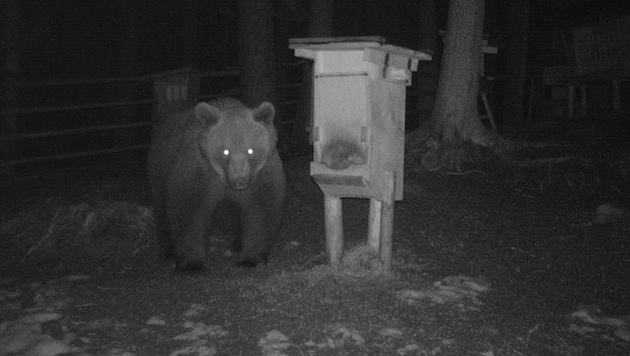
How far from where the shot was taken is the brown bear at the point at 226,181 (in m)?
6.45

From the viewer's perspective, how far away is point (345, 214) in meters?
8.02

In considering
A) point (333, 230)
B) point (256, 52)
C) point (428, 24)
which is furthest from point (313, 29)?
point (333, 230)

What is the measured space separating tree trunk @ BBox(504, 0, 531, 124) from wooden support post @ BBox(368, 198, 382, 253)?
1190 cm

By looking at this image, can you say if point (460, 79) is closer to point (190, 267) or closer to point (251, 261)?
point (251, 261)

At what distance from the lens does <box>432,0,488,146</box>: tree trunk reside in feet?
31.9

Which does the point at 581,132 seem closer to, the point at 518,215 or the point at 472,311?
the point at 518,215

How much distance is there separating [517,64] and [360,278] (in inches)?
506

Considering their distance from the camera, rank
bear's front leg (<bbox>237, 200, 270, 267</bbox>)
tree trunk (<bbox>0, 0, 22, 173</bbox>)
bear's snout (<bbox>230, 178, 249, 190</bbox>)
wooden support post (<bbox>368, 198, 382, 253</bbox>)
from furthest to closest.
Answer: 1. tree trunk (<bbox>0, 0, 22, 173</bbox>)
2. bear's front leg (<bbox>237, 200, 270, 267</bbox>)
3. bear's snout (<bbox>230, 178, 249, 190</bbox>)
4. wooden support post (<bbox>368, 198, 382, 253</bbox>)

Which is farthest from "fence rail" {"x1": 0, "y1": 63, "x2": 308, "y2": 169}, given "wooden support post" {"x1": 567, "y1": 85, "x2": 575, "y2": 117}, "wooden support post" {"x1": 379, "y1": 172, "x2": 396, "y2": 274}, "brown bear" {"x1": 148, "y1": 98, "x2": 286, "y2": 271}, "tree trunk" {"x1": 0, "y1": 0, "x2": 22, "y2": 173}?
"wooden support post" {"x1": 567, "y1": 85, "x2": 575, "y2": 117}

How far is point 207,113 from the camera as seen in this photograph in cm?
644

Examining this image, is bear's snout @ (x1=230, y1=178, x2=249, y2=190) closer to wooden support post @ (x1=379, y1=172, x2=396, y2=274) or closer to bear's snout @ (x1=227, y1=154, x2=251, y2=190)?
bear's snout @ (x1=227, y1=154, x2=251, y2=190)

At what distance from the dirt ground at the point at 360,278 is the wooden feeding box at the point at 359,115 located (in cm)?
73

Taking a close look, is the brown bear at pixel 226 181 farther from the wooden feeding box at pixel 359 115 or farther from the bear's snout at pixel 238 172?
the wooden feeding box at pixel 359 115

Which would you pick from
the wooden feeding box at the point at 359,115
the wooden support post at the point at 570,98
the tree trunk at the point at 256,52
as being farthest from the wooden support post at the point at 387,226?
the wooden support post at the point at 570,98
